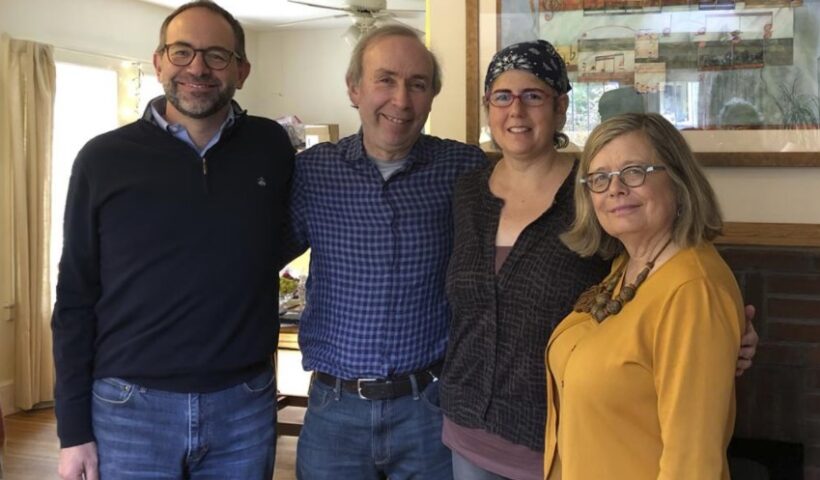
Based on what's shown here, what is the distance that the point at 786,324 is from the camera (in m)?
2.06

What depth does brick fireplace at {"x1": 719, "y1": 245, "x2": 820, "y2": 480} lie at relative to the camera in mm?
2047

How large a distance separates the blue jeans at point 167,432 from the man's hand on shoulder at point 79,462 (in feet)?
0.05

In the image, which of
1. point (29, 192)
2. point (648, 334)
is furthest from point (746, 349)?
point (29, 192)

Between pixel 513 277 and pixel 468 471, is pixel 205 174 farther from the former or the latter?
pixel 468 471

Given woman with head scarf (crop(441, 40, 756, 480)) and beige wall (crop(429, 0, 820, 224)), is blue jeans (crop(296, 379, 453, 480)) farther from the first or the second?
beige wall (crop(429, 0, 820, 224))

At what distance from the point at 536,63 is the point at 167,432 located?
109 cm

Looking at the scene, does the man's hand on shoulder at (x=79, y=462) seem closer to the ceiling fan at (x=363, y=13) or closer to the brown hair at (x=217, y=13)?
the brown hair at (x=217, y=13)

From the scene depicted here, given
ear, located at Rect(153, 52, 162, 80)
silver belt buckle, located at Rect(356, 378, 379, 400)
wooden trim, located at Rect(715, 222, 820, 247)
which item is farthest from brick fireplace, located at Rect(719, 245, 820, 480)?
ear, located at Rect(153, 52, 162, 80)

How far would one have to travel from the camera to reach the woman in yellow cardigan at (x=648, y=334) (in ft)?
3.95

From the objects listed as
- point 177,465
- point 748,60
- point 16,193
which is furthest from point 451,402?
point 16,193

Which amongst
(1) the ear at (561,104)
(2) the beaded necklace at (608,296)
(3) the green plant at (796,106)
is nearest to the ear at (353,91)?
(1) the ear at (561,104)

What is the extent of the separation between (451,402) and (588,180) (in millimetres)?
558

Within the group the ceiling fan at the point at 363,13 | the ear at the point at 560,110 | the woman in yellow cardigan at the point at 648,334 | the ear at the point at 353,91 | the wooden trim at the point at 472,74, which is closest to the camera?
the woman in yellow cardigan at the point at 648,334

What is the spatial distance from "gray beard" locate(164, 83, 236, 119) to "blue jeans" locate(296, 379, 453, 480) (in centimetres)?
67
